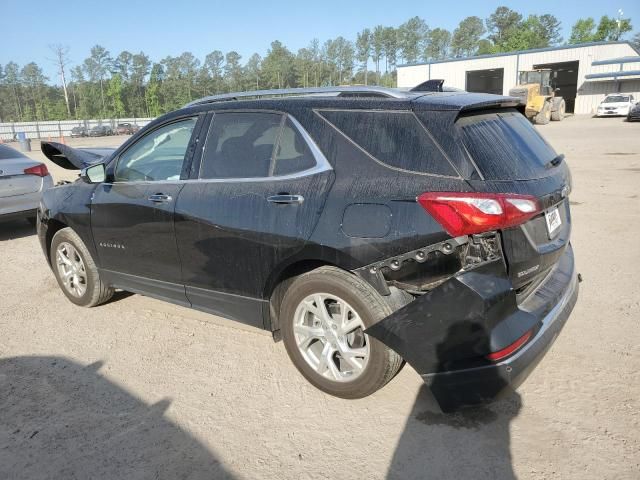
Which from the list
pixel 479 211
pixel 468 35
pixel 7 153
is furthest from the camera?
pixel 468 35

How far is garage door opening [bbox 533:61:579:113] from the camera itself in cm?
4978

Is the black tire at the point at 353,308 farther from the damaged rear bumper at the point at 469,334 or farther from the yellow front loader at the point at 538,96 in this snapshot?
the yellow front loader at the point at 538,96

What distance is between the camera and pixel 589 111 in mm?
46719

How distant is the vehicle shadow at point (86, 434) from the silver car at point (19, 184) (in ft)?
15.1

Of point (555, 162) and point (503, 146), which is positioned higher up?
point (503, 146)

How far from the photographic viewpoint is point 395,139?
275cm

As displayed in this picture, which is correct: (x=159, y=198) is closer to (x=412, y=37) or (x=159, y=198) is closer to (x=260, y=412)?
(x=260, y=412)

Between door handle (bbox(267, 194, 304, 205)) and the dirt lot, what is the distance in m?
1.19

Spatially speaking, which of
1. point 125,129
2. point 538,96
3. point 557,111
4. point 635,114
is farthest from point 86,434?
point 125,129

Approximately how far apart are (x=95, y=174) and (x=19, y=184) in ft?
13.2

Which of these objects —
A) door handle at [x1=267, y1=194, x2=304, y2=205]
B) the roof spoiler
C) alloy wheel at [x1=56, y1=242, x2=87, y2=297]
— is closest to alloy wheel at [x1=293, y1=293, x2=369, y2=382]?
door handle at [x1=267, y1=194, x2=304, y2=205]

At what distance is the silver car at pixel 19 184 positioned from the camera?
286 inches

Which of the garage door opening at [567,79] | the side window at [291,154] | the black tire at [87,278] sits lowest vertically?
the black tire at [87,278]

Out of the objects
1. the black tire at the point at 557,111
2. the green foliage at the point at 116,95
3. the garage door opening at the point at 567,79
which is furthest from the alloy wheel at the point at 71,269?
the green foliage at the point at 116,95
